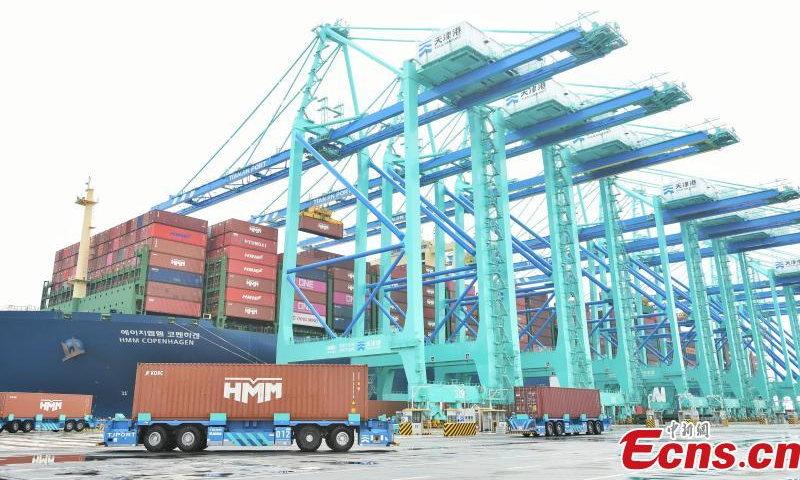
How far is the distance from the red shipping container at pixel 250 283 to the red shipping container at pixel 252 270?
0.25 m

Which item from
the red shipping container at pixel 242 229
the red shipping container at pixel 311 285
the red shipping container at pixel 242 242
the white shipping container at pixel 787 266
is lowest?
the red shipping container at pixel 311 285

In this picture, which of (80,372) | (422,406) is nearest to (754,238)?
(422,406)

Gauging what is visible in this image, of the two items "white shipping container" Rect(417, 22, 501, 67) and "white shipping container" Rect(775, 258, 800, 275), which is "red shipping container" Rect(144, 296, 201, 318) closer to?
"white shipping container" Rect(417, 22, 501, 67)

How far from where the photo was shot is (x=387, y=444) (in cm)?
2128

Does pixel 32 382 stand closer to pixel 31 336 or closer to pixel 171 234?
pixel 31 336

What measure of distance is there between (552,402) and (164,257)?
2504cm

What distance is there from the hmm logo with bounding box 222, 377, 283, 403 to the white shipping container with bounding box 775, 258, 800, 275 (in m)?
67.4

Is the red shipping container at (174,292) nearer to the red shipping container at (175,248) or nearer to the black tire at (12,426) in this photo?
the red shipping container at (175,248)

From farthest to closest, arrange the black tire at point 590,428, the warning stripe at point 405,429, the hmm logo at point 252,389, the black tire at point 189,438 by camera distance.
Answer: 1. the black tire at point 590,428
2. the warning stripe at point 405,429
3. the hmm logo at point 252,389
4. the black tire at point 189,438

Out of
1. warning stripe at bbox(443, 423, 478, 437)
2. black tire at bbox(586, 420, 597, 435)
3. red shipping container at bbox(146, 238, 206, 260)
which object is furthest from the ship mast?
black tire at bbox(586, 420, 597, 435)

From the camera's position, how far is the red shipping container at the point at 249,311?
1656 inches

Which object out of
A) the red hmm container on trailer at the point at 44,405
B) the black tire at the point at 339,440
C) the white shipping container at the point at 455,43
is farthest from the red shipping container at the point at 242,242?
the black tire at the point at 339,440

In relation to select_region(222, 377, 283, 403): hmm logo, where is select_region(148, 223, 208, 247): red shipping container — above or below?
above

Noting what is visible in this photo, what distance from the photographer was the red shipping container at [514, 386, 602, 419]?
30422 mm
